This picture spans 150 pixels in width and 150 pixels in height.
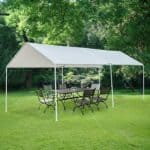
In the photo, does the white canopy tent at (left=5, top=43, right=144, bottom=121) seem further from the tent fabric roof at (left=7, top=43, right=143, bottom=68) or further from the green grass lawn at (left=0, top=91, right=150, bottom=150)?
the green grass lawn at (left=0, top=91, right=150, bottom=150)

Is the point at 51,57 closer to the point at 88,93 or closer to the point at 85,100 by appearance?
the point at 88,93

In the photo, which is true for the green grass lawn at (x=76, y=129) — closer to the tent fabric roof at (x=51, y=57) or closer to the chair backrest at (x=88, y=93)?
the chair backrest at (x=88, y=93)

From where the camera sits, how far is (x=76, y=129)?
1123cm

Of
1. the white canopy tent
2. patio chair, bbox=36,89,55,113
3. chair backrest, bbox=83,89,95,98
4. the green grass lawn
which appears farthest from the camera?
patio chair, bbox=36,89,55,113

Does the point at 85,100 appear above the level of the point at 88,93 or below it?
below

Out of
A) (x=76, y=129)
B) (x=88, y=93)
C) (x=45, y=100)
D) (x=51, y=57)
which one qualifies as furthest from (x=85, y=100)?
(x=76, y=129)

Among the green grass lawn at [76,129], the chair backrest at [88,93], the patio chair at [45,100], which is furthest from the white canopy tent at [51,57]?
the green grass lawn at [76,129]

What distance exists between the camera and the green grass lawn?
916cm

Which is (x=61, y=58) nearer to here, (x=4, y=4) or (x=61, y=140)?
(x=4, y=4)

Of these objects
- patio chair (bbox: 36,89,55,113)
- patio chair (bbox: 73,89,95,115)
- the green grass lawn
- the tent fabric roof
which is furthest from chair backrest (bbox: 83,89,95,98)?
patio chair (bbox: 36,89,55,113)

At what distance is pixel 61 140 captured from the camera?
9734 millimetres

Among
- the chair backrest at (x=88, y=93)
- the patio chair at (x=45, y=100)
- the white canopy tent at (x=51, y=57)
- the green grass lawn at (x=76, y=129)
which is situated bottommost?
the green grass lawn at (x=76, y=129)

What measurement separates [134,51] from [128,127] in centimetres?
1521

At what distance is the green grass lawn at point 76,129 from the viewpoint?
→ 9156 millimetres
